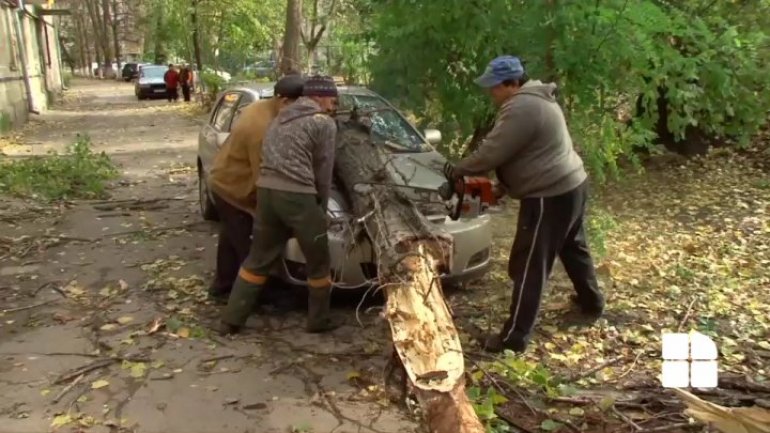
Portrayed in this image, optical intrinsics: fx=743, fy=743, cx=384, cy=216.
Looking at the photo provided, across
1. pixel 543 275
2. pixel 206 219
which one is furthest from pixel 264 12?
pixel 543 275

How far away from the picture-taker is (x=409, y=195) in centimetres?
555

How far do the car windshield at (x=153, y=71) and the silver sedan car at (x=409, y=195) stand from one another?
1062 inches

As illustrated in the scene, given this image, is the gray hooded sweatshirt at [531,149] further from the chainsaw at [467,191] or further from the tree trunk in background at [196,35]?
the tree trunk in background at [196,35]

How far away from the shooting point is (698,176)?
10.2 m

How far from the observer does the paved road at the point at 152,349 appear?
162 inches

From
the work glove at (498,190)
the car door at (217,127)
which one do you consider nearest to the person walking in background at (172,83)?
the car door at (217,127)

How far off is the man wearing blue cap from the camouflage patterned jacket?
2.92 ft

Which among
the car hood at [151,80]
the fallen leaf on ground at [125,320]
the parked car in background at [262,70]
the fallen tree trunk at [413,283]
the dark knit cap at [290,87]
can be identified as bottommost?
the car hood at [151,80]

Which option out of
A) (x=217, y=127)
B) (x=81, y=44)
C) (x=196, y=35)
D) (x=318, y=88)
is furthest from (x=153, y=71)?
(x=81, y=44)

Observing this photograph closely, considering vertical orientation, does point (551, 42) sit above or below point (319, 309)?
above

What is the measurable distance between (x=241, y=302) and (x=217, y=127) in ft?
10.8

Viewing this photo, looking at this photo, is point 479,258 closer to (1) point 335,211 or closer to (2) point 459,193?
(2) point 459,193

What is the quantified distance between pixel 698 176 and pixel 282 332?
23.4 ft

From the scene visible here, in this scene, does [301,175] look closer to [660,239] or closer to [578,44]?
[578,44]
